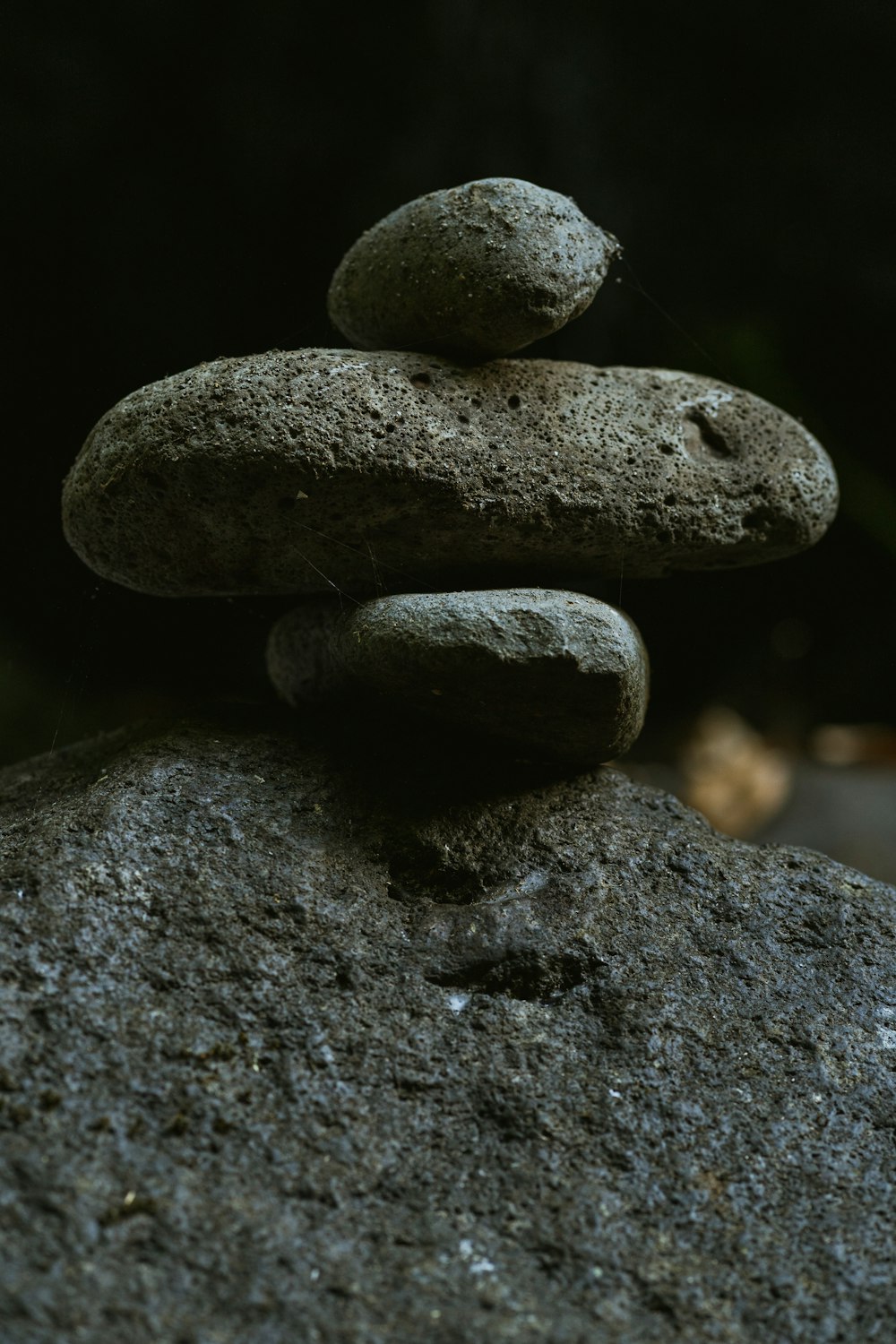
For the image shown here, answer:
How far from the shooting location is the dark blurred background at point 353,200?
2207 millimetres

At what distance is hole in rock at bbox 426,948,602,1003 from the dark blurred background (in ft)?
2.65

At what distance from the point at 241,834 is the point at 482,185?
105 cm

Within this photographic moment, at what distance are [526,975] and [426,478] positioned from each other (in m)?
0.71

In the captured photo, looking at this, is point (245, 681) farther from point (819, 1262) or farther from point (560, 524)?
point (819, 1262)

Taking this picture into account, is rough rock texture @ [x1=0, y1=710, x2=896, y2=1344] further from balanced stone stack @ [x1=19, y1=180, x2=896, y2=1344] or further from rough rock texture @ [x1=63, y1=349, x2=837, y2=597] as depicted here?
rough rock texture @ [x1=63, y1=349, x2=837, y2=597]

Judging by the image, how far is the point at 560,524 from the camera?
1.76 m

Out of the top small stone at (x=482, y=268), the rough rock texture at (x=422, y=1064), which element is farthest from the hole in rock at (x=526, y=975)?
the top small stone at (x=482, y=268)

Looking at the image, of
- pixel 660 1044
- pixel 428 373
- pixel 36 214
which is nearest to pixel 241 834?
pixel 660 1044

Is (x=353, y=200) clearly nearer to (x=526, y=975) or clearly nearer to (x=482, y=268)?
(x=482, y=268)

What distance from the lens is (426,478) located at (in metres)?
1.64

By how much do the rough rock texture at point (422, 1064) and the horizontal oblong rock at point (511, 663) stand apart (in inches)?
5.2

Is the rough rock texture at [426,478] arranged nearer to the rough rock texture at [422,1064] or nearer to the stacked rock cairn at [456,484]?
the stacked rock cairn at [456,484]

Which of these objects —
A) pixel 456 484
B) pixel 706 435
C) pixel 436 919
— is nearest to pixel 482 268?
pixel 456 484

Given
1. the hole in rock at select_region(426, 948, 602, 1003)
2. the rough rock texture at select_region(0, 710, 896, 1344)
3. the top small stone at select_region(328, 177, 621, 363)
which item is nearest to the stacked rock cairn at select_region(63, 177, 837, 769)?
the top small stone at select_region(328, 177, 621, 363)
